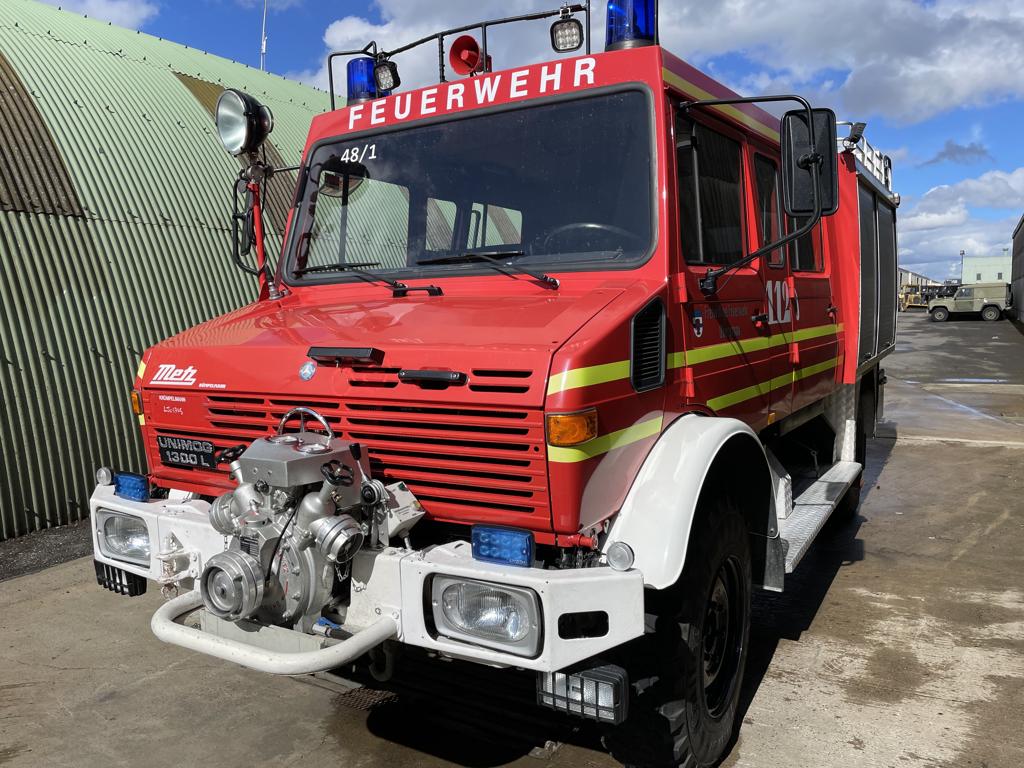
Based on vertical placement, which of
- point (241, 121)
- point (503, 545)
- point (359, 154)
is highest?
point (241, 121)

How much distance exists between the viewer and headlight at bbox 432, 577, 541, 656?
249 centimetres

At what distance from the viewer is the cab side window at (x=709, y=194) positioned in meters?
3.36

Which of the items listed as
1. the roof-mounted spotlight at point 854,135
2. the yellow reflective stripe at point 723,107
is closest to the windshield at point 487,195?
the yellow reflective stripe at point 723,107

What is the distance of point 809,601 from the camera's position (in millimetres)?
5137

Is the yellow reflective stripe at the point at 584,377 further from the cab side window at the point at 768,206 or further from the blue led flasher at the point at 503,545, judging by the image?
the cab side window at the point at 768,206

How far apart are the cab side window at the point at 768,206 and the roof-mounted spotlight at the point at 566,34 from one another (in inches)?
42.9

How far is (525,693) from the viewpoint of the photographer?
3.91 metres

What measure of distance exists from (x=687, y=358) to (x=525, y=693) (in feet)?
5.84

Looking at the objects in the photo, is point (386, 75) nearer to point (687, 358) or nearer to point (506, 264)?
point (506, 264)

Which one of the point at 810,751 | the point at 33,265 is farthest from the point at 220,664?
the point at 33,265

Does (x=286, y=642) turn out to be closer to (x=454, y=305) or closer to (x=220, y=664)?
(x=454, y=305)

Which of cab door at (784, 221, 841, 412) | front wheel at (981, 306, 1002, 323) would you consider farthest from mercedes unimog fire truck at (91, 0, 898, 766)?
front wheel at (981, 306, 1002, 323)

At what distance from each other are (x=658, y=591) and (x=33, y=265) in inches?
252

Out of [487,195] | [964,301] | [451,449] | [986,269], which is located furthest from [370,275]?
[986,269]
